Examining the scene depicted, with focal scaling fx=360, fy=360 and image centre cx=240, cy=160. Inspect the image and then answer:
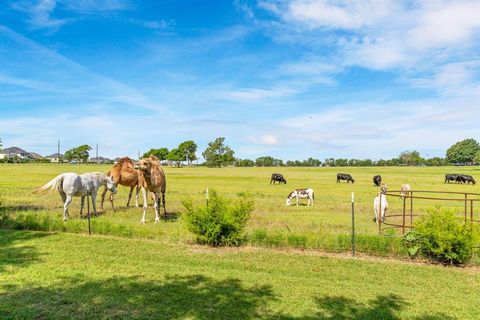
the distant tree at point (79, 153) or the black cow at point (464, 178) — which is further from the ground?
the distant tree at point (79, 153)

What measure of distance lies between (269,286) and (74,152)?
173615 mm

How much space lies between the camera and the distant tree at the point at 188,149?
150m

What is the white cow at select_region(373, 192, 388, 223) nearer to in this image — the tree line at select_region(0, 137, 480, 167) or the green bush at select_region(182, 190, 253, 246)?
the green bush at select_region(182, 190, 253, 246)

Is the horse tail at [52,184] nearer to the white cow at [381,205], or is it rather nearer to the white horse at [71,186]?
the white horse at [71,186]

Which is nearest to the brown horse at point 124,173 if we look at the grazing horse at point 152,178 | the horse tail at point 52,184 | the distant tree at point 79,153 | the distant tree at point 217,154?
the grazing horse at point 152,178

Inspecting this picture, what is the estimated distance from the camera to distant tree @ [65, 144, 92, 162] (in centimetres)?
16319

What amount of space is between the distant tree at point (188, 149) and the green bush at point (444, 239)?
142687 mm

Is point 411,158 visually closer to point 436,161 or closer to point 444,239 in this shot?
point 436,161

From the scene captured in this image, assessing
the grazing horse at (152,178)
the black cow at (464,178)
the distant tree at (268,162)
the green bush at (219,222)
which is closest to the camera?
the green bush at (219,222)

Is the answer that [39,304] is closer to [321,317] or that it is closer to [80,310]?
[80,310]

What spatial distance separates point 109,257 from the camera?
8.95m

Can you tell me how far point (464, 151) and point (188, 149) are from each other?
372 ft

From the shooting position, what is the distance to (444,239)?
910 cm

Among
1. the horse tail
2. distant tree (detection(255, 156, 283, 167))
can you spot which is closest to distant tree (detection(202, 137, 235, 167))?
distant tree (detection(255, 156, 283, 167))
